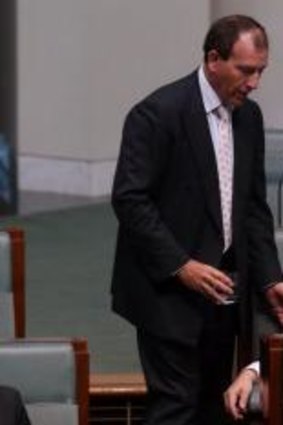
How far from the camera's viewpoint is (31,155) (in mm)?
11734

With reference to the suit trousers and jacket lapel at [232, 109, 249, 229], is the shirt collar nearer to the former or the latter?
jacket lapel at [232, 109, 249, 229]

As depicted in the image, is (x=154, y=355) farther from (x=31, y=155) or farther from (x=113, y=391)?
(x=31, y=155)

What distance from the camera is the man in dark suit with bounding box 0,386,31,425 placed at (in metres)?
3.91

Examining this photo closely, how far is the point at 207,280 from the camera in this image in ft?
15.5

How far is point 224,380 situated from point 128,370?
200cm

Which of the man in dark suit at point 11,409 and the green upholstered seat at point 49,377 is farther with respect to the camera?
the green upholstered seat at point 49,377

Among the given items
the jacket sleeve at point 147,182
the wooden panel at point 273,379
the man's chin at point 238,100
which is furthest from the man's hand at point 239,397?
the man's chin at point 238,100

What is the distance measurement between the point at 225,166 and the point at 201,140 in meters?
0.12

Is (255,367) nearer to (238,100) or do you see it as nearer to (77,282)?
(238,100)

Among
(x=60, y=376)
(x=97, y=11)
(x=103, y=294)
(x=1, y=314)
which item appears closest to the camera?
(x=60, y=376)

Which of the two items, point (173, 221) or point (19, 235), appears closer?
point (173, 221)

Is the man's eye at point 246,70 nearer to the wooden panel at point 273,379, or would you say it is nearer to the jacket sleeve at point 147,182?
the jacket sleeve at point 147,182

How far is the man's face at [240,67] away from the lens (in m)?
4.61

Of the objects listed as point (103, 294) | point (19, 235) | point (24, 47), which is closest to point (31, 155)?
point (24, 47)
